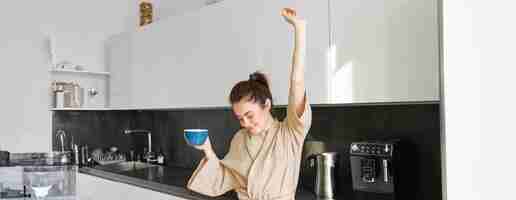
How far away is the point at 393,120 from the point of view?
7.64 feet

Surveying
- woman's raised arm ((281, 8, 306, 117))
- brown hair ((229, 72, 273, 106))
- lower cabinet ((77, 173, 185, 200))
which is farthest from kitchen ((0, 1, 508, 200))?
woman's raised arm ((281, 8, 306, 117))

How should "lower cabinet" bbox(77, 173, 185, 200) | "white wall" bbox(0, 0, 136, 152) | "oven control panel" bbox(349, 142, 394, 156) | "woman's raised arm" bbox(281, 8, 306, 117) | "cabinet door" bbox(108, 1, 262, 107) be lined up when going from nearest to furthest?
"woman's raised arm" bbox(281, 8, 306, 117) < "oven control panel" bbox(349, 142, 394, 156) < "cabinet door" bbox(108, 1, 262, 107) < "lower cabinet" bbox(77, 173, 185, 200) < "white wall" bbox(0, 0, 136, 152)

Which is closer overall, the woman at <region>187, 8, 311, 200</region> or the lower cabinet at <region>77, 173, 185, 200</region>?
the woman at <region>187, 8, 311, 200</region>

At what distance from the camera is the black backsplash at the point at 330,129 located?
2.20m

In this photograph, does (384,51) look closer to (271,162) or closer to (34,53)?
(271,162)

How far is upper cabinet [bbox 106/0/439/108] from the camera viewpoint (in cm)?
190

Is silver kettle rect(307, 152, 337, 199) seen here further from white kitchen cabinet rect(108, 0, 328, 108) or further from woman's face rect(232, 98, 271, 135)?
woman's face rect(232, 98, 271, 135)

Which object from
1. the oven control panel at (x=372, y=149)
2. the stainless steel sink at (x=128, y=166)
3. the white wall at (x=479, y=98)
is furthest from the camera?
the stainless steel sink at (x=128, y=166)

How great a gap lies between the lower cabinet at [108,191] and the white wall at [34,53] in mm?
423

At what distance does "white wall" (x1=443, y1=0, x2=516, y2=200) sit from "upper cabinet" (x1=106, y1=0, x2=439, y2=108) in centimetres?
24

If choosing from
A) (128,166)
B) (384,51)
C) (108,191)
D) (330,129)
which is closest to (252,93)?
(384,51)

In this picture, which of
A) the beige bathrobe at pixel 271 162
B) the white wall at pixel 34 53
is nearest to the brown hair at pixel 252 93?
the beige bathrobe at pixel 271 162

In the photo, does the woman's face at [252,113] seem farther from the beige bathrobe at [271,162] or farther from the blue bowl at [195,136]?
the blue bowl at [195,136]

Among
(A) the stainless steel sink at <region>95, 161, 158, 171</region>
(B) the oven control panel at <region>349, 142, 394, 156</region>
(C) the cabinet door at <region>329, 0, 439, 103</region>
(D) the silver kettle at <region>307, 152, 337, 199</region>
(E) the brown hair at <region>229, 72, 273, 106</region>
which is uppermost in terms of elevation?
(C) the cabinet door at <region>329, 0, 439, 103</region>
